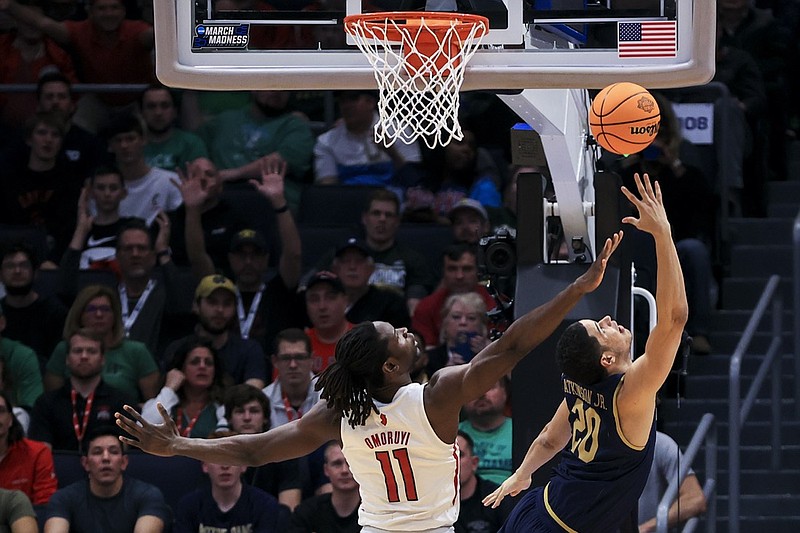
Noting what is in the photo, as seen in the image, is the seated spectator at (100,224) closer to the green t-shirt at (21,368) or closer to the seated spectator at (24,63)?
the green t-shirt at (21,368)

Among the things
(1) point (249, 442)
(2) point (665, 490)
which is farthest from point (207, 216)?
(1) point (249, 442)

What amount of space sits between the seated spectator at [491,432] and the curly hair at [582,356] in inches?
109

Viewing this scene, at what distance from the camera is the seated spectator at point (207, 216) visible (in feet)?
34.6

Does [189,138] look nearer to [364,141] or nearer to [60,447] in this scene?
[364,141]

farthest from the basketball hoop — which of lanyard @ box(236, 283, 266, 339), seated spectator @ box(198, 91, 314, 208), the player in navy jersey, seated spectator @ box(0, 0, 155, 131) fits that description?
seated spectator @ box(0, 0, 155, 131)

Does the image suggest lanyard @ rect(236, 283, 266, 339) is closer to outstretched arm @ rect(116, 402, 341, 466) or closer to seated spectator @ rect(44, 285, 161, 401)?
seated spectator @ rect(44, 285, 161, 401)

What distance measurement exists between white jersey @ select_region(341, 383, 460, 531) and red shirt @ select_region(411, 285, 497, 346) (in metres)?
4.08

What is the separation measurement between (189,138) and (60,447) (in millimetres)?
2759

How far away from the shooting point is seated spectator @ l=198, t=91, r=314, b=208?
36.4ft

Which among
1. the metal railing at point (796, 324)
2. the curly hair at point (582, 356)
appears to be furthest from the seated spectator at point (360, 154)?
the curly hair at point (582, 356)

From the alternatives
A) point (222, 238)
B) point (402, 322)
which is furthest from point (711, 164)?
point (222, 238)

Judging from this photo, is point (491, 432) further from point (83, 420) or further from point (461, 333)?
point (83, 420)

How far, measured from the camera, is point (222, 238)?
10.6 metres

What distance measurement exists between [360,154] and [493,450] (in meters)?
3.05
